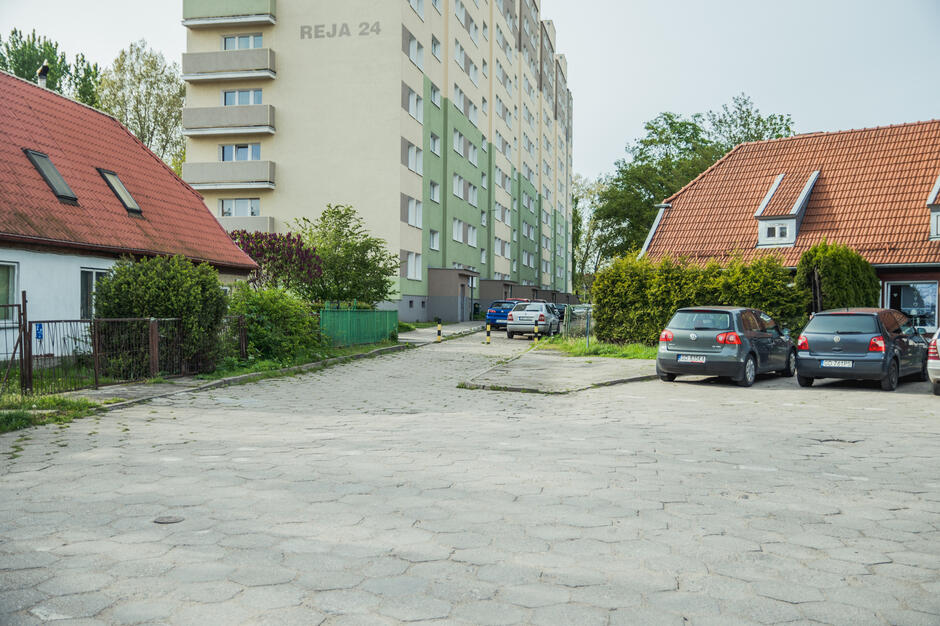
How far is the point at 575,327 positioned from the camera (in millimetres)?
29578

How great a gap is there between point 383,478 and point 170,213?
59.3 feet

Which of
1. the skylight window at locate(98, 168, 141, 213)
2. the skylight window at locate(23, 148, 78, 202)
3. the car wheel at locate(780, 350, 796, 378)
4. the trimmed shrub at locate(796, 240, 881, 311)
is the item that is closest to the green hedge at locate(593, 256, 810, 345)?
the trimmed shrub at locate(796, 240, 881, 311)

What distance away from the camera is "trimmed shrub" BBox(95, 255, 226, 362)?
14.1m

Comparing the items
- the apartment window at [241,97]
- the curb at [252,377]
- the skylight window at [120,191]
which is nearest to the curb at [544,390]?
the curb at [252,377]

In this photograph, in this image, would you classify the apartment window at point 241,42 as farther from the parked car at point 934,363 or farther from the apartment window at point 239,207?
the parked car at point 934,363

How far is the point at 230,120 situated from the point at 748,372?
35150mm

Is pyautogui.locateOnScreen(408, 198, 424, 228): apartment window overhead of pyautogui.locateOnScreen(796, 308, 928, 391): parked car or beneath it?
overhead

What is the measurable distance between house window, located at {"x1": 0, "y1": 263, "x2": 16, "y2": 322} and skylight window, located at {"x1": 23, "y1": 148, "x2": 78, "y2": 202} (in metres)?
2.70

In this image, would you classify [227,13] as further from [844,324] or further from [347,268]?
[844,324]

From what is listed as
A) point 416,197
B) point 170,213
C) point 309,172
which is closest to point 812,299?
point 170,213

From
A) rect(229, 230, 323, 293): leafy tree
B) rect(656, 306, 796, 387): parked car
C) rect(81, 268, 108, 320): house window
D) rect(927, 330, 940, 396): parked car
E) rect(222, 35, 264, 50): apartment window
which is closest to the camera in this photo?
rect(927, 330, 940, 396): parked car

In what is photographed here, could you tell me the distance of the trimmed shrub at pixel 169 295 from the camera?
14.1 metres

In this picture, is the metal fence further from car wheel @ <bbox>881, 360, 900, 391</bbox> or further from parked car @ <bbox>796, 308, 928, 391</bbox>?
car wheel @ <bbox>881, 360, 900, 391</bbox>

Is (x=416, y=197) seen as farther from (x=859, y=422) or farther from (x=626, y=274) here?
(x=859, y=422)
